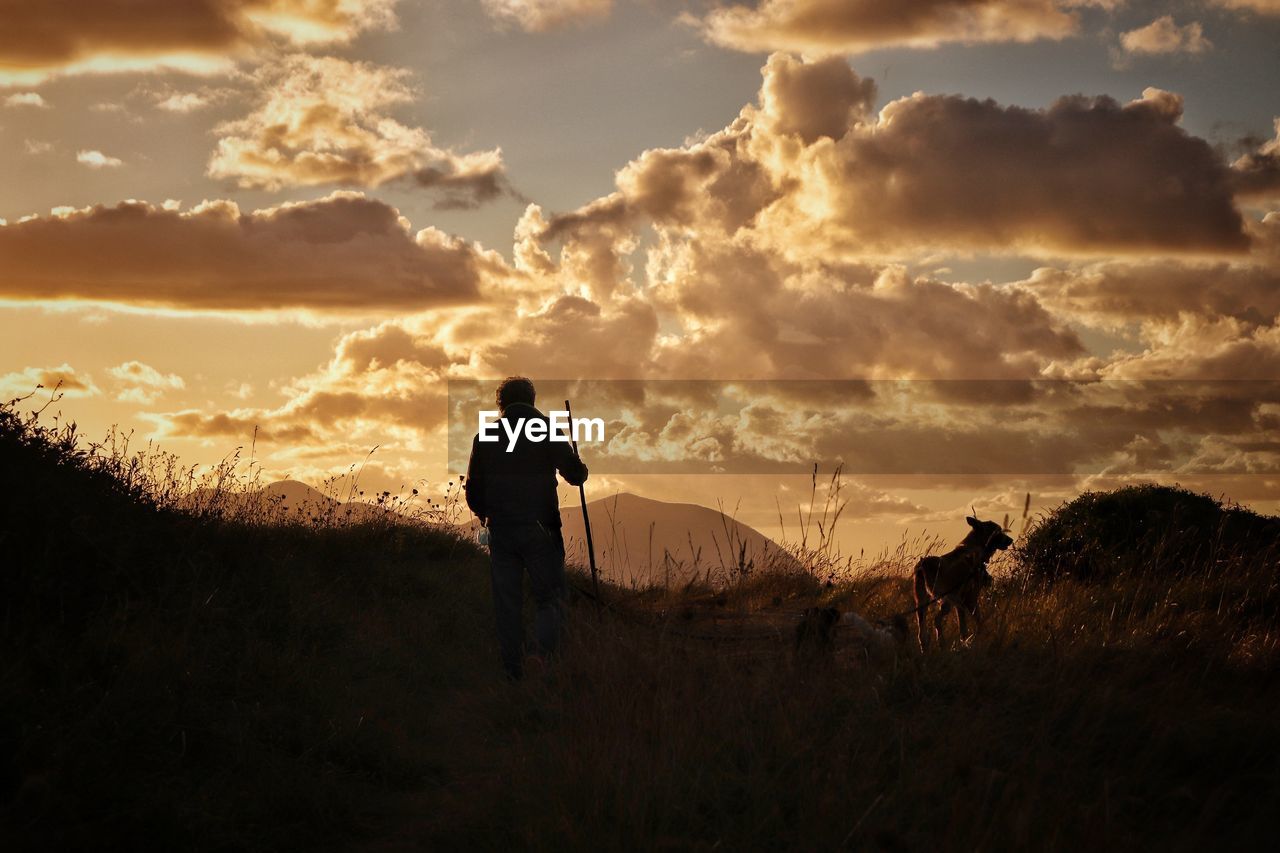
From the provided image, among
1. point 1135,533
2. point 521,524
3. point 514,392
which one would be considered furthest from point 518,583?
point 1135,533

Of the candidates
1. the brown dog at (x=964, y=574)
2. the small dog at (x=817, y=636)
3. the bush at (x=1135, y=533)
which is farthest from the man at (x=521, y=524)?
the bush at (x=1135, y=533)

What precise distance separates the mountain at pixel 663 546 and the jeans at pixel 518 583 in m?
1.83

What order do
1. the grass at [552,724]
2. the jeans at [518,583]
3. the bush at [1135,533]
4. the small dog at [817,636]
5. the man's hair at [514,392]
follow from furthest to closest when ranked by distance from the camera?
the bush at [1135,533] < the man's hair at [514,392] < the jeans at [518,583] < the small dog at [817,636] < the grass at [552,724]

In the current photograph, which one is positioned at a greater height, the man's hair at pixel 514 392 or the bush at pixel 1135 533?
the man's hair at pixel 514 392

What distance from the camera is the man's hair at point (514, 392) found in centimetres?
873

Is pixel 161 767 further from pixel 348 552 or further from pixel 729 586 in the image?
pixel 729 586

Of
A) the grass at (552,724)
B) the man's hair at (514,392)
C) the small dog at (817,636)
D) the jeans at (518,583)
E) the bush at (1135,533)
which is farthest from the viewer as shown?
the bush at (1135,533)

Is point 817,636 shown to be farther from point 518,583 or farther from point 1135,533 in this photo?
point 1135,533

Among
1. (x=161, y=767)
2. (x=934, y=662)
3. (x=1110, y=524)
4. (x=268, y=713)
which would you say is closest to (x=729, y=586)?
(x=1110, y=524)

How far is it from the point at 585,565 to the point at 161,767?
9.65 m

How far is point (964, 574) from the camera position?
8.48 m

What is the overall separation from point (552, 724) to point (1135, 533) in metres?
9.04

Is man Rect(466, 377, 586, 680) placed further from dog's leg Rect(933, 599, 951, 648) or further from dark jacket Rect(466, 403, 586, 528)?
dog's leg Rect(933, 599, 951, 648)

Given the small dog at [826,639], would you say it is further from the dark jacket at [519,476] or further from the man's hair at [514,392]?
the man's hair at [514,392]
